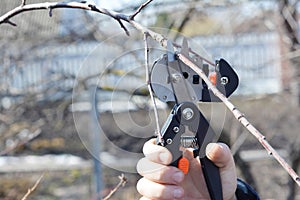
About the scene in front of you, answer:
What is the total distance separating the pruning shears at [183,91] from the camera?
3.46ft

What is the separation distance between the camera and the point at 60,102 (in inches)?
185

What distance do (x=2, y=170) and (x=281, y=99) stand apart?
213 cm

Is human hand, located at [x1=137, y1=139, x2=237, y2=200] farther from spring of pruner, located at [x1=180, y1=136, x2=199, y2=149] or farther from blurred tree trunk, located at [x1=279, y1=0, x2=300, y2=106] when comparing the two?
blurred tree trunk, located at [x1=279, y1=0, x2=300, y2=106]

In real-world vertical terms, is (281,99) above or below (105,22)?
below

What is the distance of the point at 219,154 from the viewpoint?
121 cm

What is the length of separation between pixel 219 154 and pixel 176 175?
0.38 feet

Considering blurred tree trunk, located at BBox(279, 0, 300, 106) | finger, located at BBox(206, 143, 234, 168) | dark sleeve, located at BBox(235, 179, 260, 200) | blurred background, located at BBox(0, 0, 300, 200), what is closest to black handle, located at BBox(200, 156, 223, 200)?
finger, located at BBox(206, 143, 234, 168)

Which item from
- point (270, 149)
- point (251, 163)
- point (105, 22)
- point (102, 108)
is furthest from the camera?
point (251, 163)

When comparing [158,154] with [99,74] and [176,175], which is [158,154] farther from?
[99,74]

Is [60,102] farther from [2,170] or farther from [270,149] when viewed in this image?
[270,149]

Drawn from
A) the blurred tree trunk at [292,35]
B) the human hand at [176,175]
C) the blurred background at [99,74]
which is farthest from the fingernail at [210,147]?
the blurred tree trunk at [292,35]

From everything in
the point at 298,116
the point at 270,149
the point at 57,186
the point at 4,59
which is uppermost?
the point at 270,149

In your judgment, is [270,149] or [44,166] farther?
[44,166]

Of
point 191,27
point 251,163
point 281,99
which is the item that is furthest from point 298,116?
point 191,27
